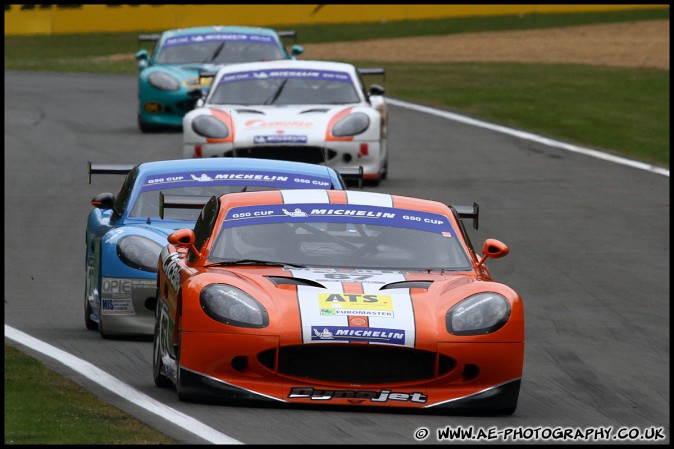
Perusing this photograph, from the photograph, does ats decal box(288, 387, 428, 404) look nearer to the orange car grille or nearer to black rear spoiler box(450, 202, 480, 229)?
the orange car grille

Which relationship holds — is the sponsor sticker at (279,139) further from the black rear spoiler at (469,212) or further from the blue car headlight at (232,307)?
the blue car headlight at (232,307)

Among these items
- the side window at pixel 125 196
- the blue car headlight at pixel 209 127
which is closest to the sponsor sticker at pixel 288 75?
the blue car headlight at pixel 209 127

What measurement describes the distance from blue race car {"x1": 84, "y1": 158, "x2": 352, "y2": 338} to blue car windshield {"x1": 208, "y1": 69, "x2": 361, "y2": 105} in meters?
7.12

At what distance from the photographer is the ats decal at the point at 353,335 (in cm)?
843

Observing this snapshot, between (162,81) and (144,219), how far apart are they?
12.8 m

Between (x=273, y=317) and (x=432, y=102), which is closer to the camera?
(x=273, y=317)

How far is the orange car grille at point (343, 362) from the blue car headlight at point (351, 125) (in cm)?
1062

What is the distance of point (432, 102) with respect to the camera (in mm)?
30000

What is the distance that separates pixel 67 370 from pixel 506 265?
6.07 metres

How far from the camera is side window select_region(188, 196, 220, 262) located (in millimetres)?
9586

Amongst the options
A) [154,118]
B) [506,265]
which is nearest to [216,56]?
[154,118]

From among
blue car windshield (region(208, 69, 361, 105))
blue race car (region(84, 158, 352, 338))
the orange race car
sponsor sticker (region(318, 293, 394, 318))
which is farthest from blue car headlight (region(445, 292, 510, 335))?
blue car windshield (region(208, 69, 361, 105))

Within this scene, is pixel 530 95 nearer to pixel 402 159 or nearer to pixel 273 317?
pixel 402 159

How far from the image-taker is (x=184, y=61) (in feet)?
83.8
